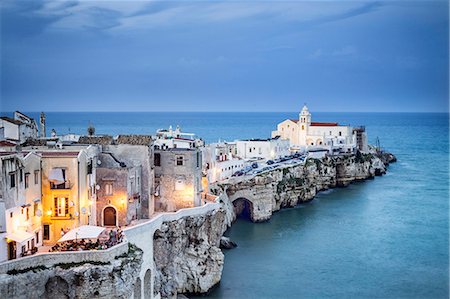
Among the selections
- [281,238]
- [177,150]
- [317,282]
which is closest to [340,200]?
[281,238]

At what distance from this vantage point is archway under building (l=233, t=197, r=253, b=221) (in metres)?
58.4

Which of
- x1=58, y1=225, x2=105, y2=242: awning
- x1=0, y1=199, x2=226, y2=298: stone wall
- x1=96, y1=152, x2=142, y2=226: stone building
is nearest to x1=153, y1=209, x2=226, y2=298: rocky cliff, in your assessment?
x1=0, y1=199, x2=226, y2=298: stone wall

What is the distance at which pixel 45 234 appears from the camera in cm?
3105

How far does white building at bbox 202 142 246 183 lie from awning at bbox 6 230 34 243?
86.9 feet

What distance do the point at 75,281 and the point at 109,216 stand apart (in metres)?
9.23

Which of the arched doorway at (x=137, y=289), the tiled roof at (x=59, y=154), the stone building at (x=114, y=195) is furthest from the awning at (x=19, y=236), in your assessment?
the stone building at (x=114, y=195)

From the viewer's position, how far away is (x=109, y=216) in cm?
3538

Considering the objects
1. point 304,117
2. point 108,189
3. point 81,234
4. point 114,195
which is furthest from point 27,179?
point 304,117

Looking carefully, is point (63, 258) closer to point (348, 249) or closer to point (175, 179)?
point (175, 179)

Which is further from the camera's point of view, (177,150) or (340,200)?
(340,200)

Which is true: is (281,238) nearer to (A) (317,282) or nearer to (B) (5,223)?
(A) (317,282)

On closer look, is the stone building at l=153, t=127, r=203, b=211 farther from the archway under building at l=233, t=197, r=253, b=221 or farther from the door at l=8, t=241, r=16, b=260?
the archway under building at l=233, t=197, r=253, b=221

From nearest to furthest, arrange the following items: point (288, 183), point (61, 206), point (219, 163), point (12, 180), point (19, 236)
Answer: point (19, 236) < point (12, 180) < point (61, 206) < point (219, 163) < point (288, 183)

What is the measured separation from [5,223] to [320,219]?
127ft
